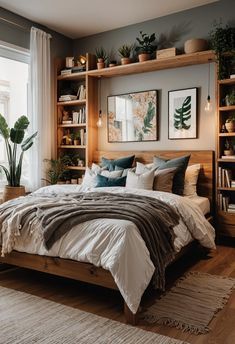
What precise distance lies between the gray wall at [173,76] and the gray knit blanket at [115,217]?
180cm

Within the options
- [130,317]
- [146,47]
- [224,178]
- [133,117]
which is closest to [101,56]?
[146,47]

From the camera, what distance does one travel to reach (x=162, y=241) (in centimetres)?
272

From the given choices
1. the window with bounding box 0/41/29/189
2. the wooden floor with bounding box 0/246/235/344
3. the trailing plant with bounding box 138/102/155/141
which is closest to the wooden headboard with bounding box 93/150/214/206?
the trailing plant with bounding box 138/102/155/141

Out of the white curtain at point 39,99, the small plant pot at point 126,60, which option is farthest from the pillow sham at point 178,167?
the white curtain at point 39,99

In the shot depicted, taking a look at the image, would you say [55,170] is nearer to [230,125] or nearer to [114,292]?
[230,125]

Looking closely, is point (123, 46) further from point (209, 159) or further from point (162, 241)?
point (162, 241)

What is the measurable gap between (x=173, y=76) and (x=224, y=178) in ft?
5.38

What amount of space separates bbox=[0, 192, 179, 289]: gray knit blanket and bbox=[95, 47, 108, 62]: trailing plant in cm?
284

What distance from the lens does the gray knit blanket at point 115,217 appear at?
103 inches

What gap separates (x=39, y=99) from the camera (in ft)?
16.9

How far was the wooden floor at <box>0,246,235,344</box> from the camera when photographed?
7.27 feet

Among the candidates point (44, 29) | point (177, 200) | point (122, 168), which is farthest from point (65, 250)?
point (44, 29)

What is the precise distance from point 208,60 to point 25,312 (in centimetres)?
368

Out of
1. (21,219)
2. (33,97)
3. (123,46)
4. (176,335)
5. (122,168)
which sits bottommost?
(176,335)
